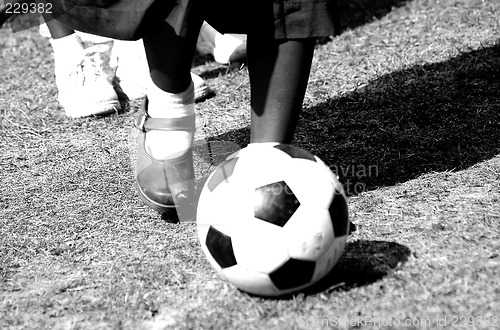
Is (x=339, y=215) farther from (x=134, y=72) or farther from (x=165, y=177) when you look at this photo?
(x=134, y=72)

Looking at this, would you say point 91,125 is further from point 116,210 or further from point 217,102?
point 116,210

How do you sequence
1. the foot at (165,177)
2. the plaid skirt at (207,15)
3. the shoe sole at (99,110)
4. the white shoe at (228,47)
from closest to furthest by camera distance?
the plaid skirt at (207,15), the foot at (165,177), the shoe sole at (99,110), the white shoe at (228,47)

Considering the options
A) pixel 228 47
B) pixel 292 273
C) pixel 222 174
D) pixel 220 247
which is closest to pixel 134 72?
pixel 228 47

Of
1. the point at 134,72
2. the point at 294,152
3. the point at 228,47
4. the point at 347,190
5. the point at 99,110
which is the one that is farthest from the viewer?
the point at 228,47

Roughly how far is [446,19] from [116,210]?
2492mm

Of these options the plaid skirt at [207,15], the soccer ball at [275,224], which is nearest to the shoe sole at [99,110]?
the plaid skirt at [207,15]

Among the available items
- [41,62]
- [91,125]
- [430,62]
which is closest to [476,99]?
[430,62]

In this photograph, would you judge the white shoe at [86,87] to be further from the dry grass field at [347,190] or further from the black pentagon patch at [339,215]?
the black pentagon patch at [339,215]

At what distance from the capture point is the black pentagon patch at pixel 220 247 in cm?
207

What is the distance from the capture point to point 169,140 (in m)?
2.56

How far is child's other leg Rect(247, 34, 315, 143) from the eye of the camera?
96.8 inches

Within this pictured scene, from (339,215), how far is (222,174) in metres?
0.35

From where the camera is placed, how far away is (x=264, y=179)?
209cm

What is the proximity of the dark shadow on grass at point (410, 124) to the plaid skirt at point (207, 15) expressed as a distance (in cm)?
68
